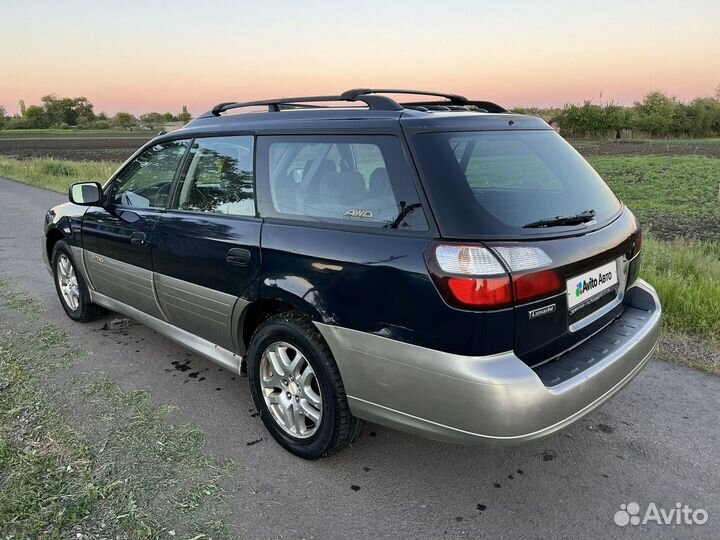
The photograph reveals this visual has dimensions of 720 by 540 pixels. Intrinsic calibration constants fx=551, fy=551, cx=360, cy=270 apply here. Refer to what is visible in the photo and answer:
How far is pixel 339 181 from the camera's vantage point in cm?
275

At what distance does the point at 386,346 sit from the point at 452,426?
1.38 feet

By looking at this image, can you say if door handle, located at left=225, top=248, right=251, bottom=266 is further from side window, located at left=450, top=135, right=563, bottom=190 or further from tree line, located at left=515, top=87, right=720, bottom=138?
tree line, located at left=515, top=87, right=720, bottom=138

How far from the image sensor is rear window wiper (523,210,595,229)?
2.36 meters

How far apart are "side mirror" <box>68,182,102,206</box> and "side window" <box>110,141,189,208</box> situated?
0.11 meters

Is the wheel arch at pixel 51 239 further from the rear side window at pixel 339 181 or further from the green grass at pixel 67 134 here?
the green grass at pixel 67 134

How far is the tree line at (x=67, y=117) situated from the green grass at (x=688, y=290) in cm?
11913

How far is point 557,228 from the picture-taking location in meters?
2.41

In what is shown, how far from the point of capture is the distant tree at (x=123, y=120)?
116 meters

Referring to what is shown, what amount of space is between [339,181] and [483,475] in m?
1.63

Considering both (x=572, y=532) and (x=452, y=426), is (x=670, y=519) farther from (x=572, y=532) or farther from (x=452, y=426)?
(x=452, y=426)

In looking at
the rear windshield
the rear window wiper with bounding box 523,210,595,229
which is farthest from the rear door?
the rear window wiper with bounding box 523,210,595,229

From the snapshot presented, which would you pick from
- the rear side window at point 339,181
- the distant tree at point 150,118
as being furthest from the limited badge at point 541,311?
the distant tree at point 150,118

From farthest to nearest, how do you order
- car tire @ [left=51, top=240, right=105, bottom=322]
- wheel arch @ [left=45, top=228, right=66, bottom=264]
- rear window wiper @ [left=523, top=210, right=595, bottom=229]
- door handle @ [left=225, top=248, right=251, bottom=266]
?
1. wheel arch @ [left=45, top=228, right=66, bottom=264]
2. car tire @ [left=51, top=240, right=105, bottom=322]
3. door handle @ [left=225, top=248, right=251, bottom=266]
4. rear window wiper @ [left=523, top=210, right=595, bottom=229]
